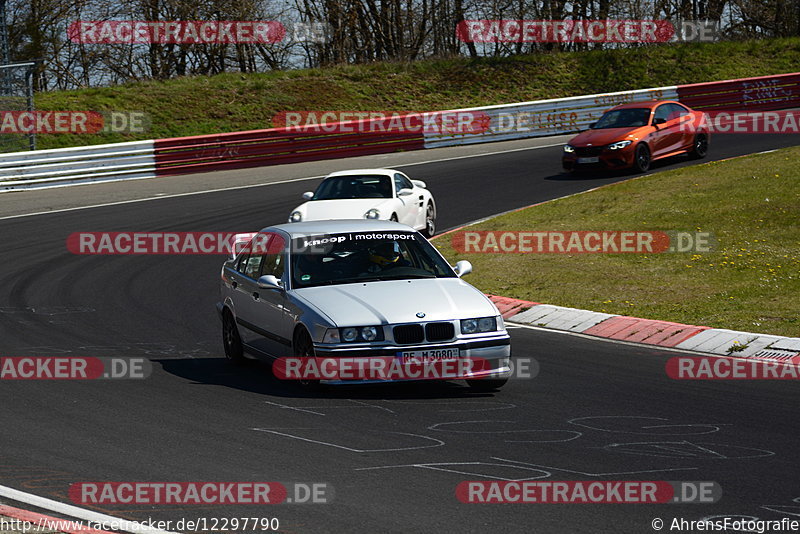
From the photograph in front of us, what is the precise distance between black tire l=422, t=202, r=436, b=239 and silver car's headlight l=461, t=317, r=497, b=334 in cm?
1039

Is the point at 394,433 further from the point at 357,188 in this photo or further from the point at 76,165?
the point at 76,165

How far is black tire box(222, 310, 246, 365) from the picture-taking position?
1024cm

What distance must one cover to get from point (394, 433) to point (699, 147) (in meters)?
20.3

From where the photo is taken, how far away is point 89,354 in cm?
1071

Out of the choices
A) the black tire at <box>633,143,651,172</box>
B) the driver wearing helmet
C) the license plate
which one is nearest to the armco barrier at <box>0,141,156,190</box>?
the black tire at <box>633,143,651,172</box>

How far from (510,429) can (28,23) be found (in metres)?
42.5

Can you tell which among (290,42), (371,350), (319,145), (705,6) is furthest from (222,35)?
(371,350)

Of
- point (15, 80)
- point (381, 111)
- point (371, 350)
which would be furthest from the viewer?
point (381, 111)

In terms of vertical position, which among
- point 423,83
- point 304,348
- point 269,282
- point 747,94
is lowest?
point 304,348

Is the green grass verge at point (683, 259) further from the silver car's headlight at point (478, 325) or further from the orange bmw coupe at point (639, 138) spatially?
the silver car's headlight at point (478, 325)

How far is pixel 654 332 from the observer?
11.2 metres

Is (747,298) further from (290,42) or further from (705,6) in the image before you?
(705,6)

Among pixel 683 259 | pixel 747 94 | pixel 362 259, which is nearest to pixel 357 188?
pixel 683 259

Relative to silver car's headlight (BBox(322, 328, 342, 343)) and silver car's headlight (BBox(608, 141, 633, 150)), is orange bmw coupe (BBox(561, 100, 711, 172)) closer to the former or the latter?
silver car's headlight (BBox(608, 141, 633, 150))
